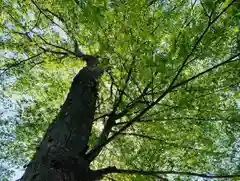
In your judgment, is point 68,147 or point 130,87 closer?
point 68,147

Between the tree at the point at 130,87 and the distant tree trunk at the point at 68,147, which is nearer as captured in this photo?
the tree at the point at 130,87

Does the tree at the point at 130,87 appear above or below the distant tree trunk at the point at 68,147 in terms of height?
above

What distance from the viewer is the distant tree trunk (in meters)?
1.34

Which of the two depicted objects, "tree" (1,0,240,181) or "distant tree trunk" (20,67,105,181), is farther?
"distant tree trunk" (20,67,105,181)

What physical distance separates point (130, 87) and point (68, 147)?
76cm

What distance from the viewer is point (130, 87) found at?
1.97 metres

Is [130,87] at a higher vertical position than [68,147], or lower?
higher

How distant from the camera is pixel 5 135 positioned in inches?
135

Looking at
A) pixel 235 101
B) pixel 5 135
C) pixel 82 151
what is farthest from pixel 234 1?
pixel 5 135

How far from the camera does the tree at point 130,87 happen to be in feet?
3.76

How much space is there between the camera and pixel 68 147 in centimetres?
153

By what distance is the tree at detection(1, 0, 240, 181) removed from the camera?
45.2 inches

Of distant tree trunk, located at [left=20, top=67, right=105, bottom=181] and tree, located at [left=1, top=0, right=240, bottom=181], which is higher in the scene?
tree, located at [left=1, top=0, right=240, bottom=181]

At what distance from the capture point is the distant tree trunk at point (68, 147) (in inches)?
52.9
